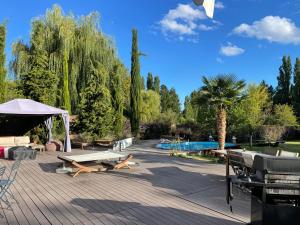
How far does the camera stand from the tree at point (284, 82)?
3638 centimetres

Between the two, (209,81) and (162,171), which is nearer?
(162,171)

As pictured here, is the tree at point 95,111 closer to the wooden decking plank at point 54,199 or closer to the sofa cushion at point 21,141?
the sofa cushion at point 21,141

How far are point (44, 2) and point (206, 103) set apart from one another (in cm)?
1365

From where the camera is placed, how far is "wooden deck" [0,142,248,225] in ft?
14.4

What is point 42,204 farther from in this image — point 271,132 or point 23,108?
point 271,132

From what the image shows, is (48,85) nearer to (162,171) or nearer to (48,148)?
(48,148)

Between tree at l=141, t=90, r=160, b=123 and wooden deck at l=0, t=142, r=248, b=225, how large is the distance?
1760cm

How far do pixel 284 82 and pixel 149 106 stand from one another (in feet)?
62.4

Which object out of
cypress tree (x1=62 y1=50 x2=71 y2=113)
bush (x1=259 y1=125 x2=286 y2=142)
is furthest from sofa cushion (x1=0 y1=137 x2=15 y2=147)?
bush (x1=259 y1=125 x2=286 y2=142)

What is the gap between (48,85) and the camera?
54.3ft

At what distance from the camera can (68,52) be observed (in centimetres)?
1864

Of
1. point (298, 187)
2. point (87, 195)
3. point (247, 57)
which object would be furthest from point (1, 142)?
point (247, 57)

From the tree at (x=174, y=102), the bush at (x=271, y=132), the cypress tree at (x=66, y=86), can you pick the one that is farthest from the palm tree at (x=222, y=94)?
the tree at (x=174, y=102)

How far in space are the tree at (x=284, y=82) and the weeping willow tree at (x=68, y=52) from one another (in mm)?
24022
